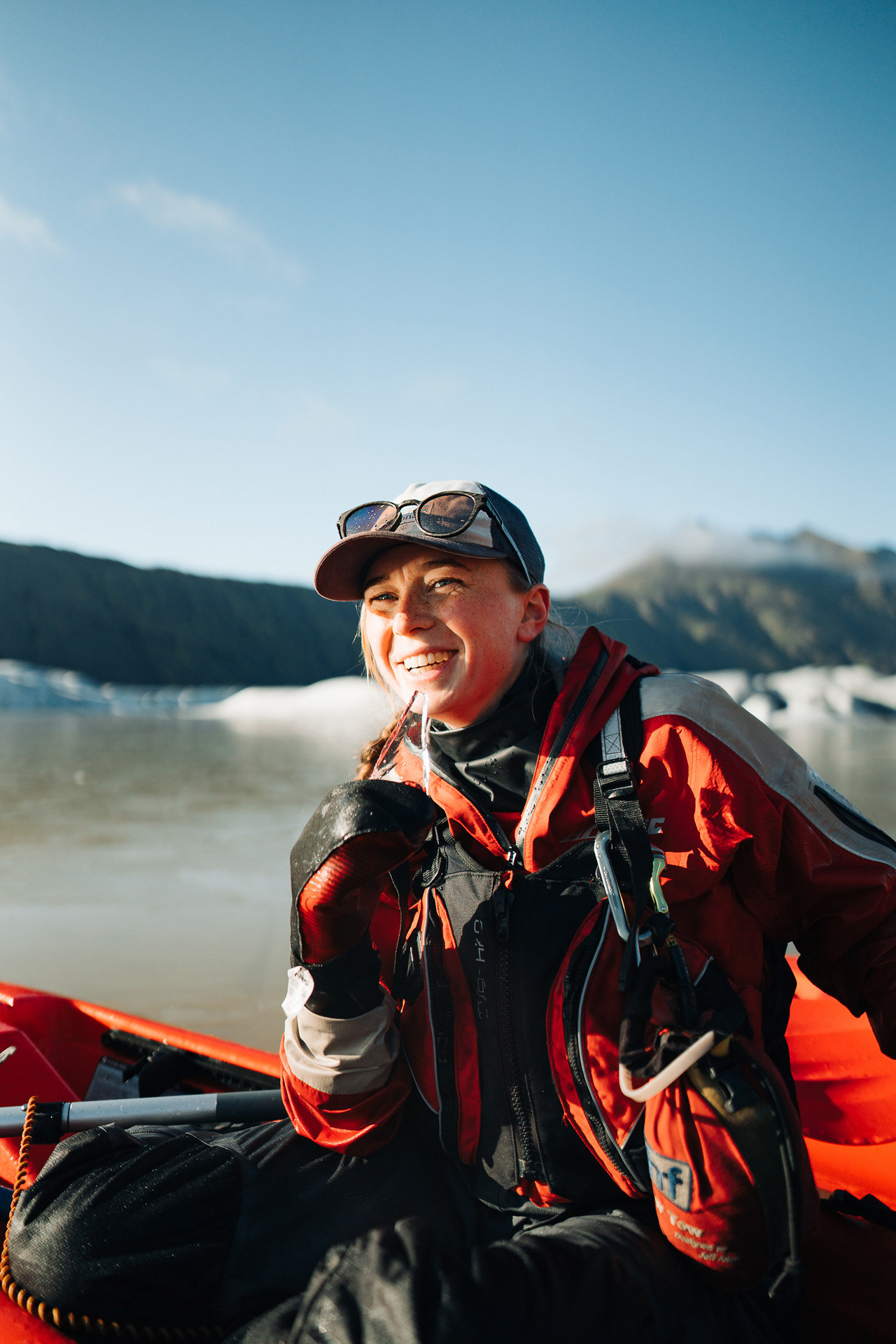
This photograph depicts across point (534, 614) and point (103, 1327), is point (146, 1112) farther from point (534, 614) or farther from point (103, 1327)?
point (534, 614)

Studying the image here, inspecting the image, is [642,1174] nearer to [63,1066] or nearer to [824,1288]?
[824,1288]

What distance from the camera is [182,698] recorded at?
25.2m

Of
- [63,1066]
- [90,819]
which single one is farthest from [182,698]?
[63,1066]

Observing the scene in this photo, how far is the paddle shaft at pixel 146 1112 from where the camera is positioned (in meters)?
1.35

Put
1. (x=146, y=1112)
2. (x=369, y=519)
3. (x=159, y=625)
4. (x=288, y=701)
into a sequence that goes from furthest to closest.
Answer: (x=159, y=625) < (x=288, y=701) < (x=146, y=1112) < (x=369, y=519)

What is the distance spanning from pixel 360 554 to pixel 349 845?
1.76 ft

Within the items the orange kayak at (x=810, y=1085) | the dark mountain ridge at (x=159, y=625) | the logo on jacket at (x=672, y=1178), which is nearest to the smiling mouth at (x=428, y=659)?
the logo on jacket at (x=672, y=1178)

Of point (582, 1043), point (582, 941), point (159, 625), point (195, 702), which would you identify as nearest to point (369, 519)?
point (582, 941)

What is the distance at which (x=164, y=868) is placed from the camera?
4.55 metres

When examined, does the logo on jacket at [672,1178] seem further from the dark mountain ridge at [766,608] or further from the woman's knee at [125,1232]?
the dark mountain ridge at [766,608]

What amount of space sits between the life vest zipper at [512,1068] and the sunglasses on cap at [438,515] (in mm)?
554

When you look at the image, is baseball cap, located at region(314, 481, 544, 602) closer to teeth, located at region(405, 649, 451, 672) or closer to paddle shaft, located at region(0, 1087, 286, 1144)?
teeth, located at region(405, 649, 451, 672)

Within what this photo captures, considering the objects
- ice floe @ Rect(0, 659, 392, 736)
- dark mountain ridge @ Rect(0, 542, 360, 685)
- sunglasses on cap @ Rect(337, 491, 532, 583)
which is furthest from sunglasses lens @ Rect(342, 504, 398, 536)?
dark mountain ridge @ Rect(0, 542, 360, 685)

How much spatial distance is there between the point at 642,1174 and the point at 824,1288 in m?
0.52
